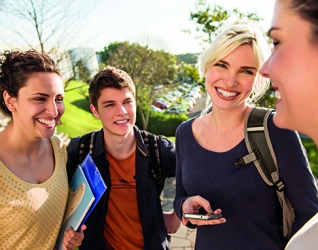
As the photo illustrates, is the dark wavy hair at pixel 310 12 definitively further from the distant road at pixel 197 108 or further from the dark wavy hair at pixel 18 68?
the distant road at pixel 197 108

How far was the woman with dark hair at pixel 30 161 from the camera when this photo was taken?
1.56 m

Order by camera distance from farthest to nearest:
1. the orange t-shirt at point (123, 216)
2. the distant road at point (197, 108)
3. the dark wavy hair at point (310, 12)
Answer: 1. the distant road at point (197, 108)
2. the orange t-shirt at point (123, 216)
3. the dark wavy hair at point (310, 12)

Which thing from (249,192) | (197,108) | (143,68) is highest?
(143,68)

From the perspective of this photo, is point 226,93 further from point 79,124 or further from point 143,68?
point 143,68

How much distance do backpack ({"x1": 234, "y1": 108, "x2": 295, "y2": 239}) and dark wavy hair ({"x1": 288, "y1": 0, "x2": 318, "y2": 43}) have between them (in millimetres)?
819

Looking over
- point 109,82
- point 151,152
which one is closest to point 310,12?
point 151,152

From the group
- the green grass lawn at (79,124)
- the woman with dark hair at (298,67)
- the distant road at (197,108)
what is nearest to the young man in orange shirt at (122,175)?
the woman with dark hair at (298,67)

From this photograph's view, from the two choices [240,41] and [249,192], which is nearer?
[249,192]

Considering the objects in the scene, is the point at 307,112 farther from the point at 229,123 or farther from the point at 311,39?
the point at 229,123

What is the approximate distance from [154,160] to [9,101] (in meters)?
1.26

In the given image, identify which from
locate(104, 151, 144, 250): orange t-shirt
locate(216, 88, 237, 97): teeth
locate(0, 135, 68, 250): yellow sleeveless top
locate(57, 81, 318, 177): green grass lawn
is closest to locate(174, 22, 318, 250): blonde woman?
locate(216, 88, 237, 97): teeth

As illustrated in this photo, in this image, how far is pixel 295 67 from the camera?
756 millimetres

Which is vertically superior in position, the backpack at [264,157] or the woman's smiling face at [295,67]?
the woman's smiling face at [295,67]

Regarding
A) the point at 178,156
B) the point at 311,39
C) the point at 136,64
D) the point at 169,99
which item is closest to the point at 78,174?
the point at 178,156
